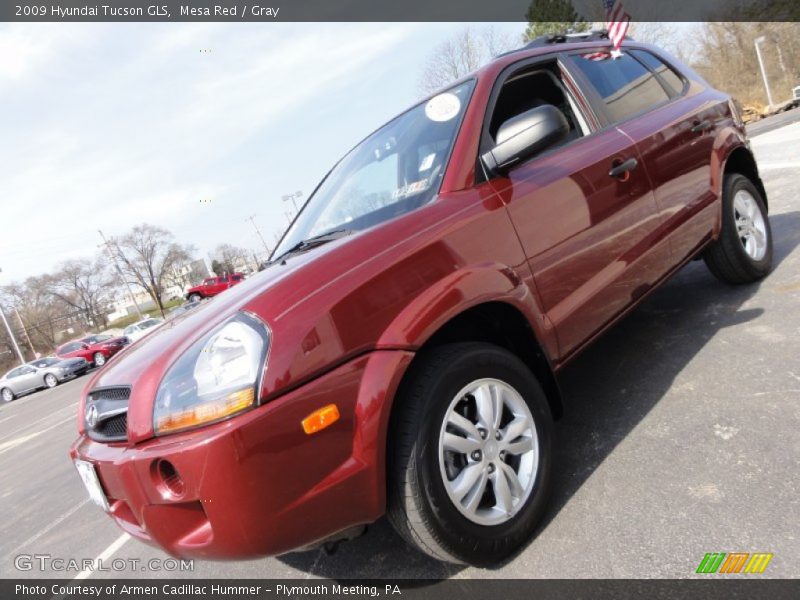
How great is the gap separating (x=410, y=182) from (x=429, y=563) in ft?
5.24

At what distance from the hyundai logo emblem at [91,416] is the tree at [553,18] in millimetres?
45536

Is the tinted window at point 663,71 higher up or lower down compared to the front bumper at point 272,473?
higher up

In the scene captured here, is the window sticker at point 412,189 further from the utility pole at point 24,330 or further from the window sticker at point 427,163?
the utility pole at point 24,330

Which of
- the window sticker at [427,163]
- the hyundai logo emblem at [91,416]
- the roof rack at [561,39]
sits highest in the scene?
the roof rack at [561,39]

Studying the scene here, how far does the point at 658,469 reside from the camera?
224 cm

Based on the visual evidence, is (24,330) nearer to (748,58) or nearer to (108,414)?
(108,414)

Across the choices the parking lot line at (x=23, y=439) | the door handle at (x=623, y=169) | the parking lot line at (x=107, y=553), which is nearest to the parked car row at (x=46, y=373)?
the parking lot line at (x=23, y=439)

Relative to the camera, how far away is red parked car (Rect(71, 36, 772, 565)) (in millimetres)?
1602

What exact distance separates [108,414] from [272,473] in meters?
0.80

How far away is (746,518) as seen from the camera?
185 cm

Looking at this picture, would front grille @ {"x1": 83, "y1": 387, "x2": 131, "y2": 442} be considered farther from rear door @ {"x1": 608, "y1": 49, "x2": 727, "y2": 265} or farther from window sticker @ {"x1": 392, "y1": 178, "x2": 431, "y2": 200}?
rear door @ {"x1": 608, "y1": 49, "x2": 727, "y2": 265}

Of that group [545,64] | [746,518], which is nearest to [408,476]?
[746,518]

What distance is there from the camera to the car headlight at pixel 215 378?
158 cm

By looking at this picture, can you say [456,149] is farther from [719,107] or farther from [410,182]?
[719,107]
